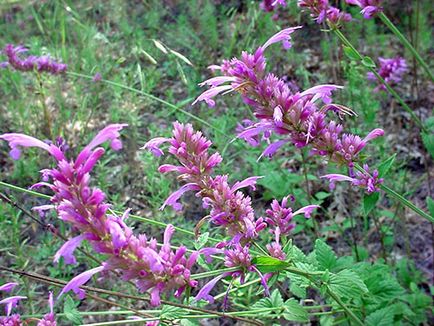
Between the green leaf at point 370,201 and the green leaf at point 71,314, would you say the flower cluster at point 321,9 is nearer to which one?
the green leaf at point 370,201

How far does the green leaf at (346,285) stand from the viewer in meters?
1.63

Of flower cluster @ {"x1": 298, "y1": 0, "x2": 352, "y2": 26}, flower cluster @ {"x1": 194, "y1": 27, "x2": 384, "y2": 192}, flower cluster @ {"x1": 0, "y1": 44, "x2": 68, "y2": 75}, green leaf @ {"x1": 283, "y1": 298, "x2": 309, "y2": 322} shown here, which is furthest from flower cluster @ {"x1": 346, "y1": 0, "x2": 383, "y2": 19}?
flower cluster @ {"x1": 0, "y1": 44, "x2": 68, "y2": 75}

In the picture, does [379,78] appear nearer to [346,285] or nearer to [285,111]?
[285,111]

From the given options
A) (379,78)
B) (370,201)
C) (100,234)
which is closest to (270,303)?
(370,201)

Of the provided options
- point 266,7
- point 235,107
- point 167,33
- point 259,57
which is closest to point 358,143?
point 259,57

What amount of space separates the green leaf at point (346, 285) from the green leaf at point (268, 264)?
9.7 inches

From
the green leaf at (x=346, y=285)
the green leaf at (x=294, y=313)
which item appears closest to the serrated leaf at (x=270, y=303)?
the green leaf at (x=294, y=313)

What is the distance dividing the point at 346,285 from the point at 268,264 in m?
0.31

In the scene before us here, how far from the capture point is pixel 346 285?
5.41 feet

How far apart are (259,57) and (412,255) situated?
236 cm

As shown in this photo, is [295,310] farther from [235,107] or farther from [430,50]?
[430,50]

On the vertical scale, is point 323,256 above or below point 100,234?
below

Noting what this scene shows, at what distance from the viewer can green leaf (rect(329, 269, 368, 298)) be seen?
1.63 metres

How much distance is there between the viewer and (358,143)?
167 cm
